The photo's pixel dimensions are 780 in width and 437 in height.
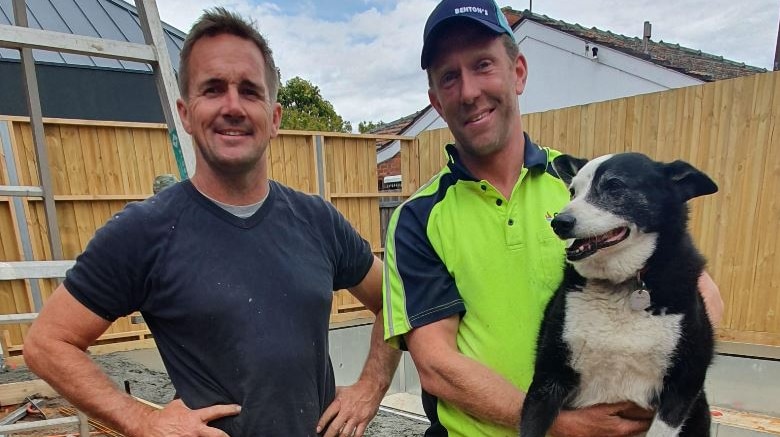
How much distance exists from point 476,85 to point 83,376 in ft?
4.82

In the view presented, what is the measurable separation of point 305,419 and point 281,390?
15 centimetres

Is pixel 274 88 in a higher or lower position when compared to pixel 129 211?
higher

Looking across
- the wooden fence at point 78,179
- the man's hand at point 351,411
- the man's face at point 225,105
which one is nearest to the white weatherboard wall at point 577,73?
the wooden fence at point 78,179

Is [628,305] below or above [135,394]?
above

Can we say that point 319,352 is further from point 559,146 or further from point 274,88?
point 559,146

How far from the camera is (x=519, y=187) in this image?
1530mm

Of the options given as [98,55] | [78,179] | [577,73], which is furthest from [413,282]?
[577,73]

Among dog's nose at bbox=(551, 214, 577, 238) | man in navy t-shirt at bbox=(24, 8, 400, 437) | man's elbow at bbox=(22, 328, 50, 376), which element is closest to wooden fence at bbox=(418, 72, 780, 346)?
dog's nose at bbox=(551, 214, 577, 238)

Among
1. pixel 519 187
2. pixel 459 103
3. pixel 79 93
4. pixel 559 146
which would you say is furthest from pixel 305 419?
pixel 79 93

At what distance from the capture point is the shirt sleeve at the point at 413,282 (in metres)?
1.49

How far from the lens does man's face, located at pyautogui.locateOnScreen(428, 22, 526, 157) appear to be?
4.88 ft

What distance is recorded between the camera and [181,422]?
131 cm

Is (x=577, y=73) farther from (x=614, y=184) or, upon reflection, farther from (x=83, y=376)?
(x=83, y=376)

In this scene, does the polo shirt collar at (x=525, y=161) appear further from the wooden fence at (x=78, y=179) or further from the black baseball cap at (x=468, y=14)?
the wooden fence at (x=78, y=179)
